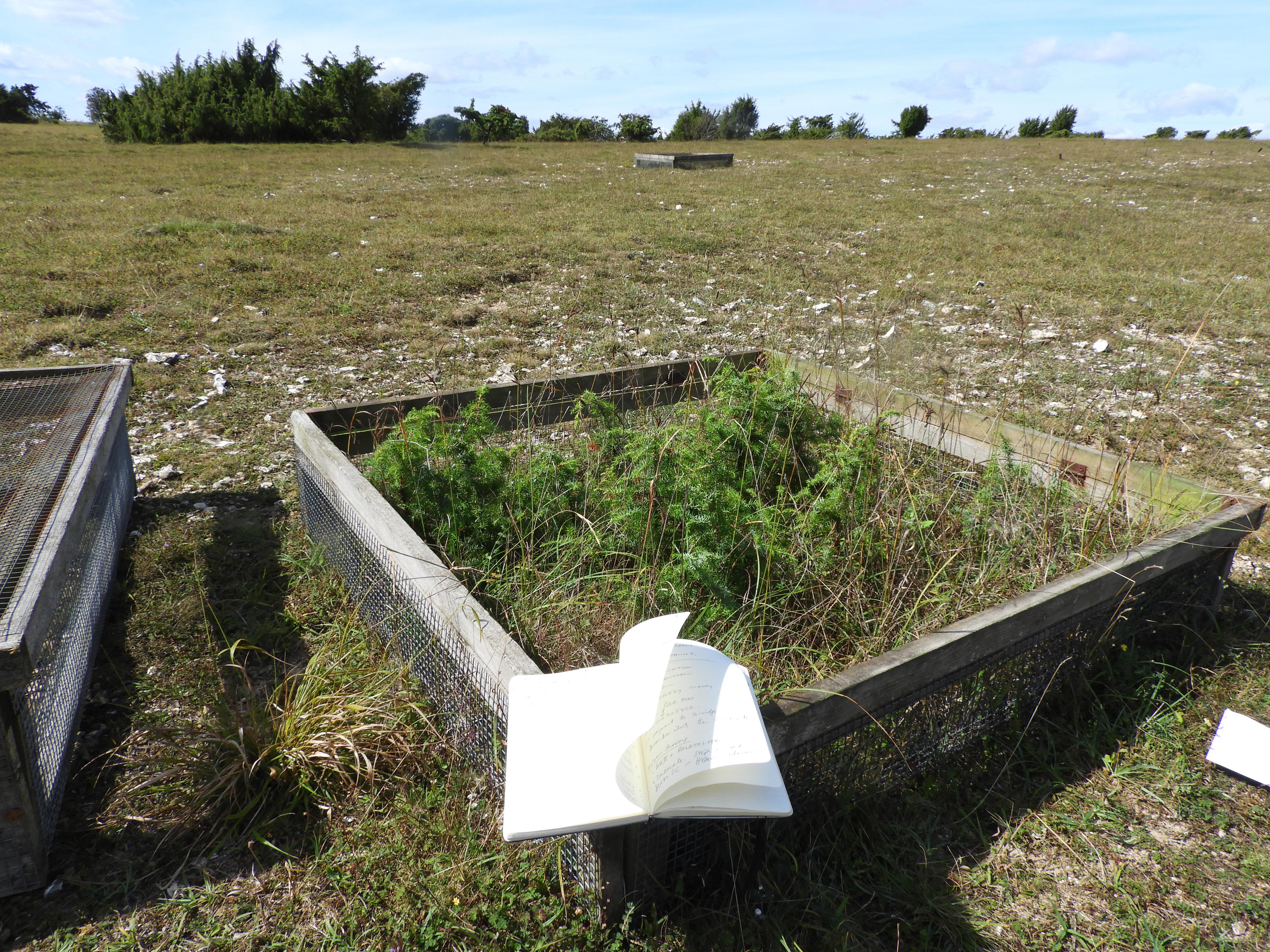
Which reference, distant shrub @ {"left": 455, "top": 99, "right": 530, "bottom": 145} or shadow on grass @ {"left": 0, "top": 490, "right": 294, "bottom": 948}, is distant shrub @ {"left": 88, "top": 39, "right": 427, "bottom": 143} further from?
shadow on grass @ {"left": 0, "top": 490, "right": 294, "bottom": 948}

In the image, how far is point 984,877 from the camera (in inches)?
76.5

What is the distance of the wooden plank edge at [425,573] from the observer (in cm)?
182

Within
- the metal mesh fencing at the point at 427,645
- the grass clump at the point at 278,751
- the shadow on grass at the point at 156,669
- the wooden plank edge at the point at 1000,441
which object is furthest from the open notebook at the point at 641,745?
the wooden plank edge at the point at 1000,441

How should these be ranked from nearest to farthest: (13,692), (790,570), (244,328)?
1. (13,692)
2. (790,570)
3. (244,328)

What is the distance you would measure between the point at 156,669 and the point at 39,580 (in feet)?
2.73

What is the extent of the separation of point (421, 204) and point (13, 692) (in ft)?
34.7

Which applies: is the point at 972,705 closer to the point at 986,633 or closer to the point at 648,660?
the point at 986,633

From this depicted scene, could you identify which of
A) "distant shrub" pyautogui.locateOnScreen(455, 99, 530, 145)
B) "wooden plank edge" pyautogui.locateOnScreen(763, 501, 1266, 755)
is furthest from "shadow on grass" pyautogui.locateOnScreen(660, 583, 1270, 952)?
"distant shrub" pyautogui.locateOnScreen(455, 99, 530, 145)

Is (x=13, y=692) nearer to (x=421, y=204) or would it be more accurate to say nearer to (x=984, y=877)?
(x=984, y=877)

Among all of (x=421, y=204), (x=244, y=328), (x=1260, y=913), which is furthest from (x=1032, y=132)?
(x=1260, y=913)

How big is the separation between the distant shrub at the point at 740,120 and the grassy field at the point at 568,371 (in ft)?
66.6

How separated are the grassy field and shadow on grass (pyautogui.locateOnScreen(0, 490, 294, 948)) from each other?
1 centimetres

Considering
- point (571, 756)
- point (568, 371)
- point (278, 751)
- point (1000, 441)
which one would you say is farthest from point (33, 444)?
point (1000, 441)

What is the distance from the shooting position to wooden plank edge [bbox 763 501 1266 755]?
70.6 inches
